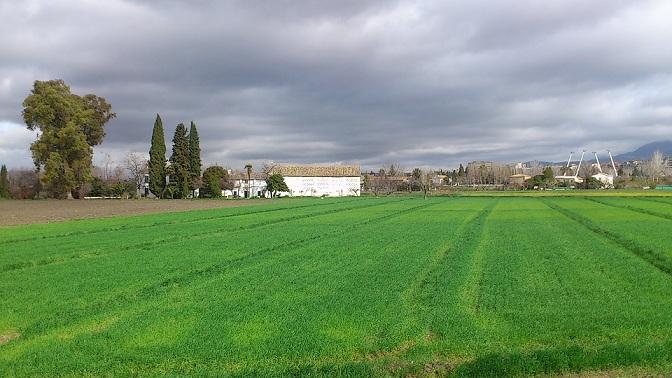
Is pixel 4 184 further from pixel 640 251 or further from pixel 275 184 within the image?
pixel 640 251

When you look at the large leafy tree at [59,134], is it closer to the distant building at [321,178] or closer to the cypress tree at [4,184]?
the cypress tree at [4,184]

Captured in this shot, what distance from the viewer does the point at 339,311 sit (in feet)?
36.4

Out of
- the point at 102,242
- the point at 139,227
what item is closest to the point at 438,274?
the point at 102,242

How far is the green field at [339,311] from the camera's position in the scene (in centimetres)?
809

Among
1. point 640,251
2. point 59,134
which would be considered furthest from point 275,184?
point 640,251

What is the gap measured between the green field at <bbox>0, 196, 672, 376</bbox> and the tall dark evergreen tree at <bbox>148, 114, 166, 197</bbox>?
8607cm

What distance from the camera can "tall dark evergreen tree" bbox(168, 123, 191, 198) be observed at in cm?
10844

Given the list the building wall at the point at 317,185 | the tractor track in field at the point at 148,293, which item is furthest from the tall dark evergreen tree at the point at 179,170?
the tractor track in field at the point at 148,293

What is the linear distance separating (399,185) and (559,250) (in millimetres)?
161737

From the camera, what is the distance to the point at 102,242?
84.7 ft

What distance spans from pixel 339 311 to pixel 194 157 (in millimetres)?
106499

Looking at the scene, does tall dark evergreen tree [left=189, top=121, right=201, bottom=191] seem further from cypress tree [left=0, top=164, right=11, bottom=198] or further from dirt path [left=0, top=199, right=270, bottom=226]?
dirt path [left=0, top=199, right=270, bottom=226]

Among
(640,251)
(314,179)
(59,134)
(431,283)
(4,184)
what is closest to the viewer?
(431,283)

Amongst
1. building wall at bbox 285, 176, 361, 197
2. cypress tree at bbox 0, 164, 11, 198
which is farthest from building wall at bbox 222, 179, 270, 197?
cypress tree at bbox 0, 164, 11, 198
